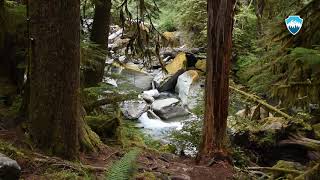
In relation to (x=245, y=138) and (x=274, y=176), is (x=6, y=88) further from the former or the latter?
(x=245, y=138)

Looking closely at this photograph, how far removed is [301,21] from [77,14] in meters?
2.23

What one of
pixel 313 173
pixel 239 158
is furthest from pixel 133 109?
pixel 313 173

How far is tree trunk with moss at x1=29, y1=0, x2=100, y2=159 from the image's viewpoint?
3.59 metres

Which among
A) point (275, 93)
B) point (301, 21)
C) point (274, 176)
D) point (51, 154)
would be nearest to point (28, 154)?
point (51, 154)

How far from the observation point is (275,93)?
4.47 metres

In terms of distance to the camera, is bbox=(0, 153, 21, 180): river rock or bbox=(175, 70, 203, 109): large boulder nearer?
bbox=(0, 153, 21, 180): river rock

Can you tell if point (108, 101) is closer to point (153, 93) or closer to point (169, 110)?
point (169, 110)

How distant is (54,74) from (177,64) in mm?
15156

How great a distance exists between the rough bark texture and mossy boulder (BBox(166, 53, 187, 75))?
566 inches

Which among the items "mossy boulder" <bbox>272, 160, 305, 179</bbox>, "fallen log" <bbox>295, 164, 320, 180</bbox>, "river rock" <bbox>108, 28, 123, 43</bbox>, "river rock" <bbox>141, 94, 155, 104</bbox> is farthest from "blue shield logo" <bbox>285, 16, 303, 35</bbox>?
"river rock" <bbox>108, 28, 123, 43</bbox>

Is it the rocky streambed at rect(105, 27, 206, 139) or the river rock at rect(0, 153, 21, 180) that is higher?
the river rock at rect(0, 153, 21, 180)

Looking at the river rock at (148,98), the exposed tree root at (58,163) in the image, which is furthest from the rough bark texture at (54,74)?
the river rock at (148,98)

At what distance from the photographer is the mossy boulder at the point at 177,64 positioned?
1840 cm

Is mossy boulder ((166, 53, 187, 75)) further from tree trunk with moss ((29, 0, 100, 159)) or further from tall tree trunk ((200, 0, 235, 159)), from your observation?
tree trunk with moss ((29, 0, 100, 159))
